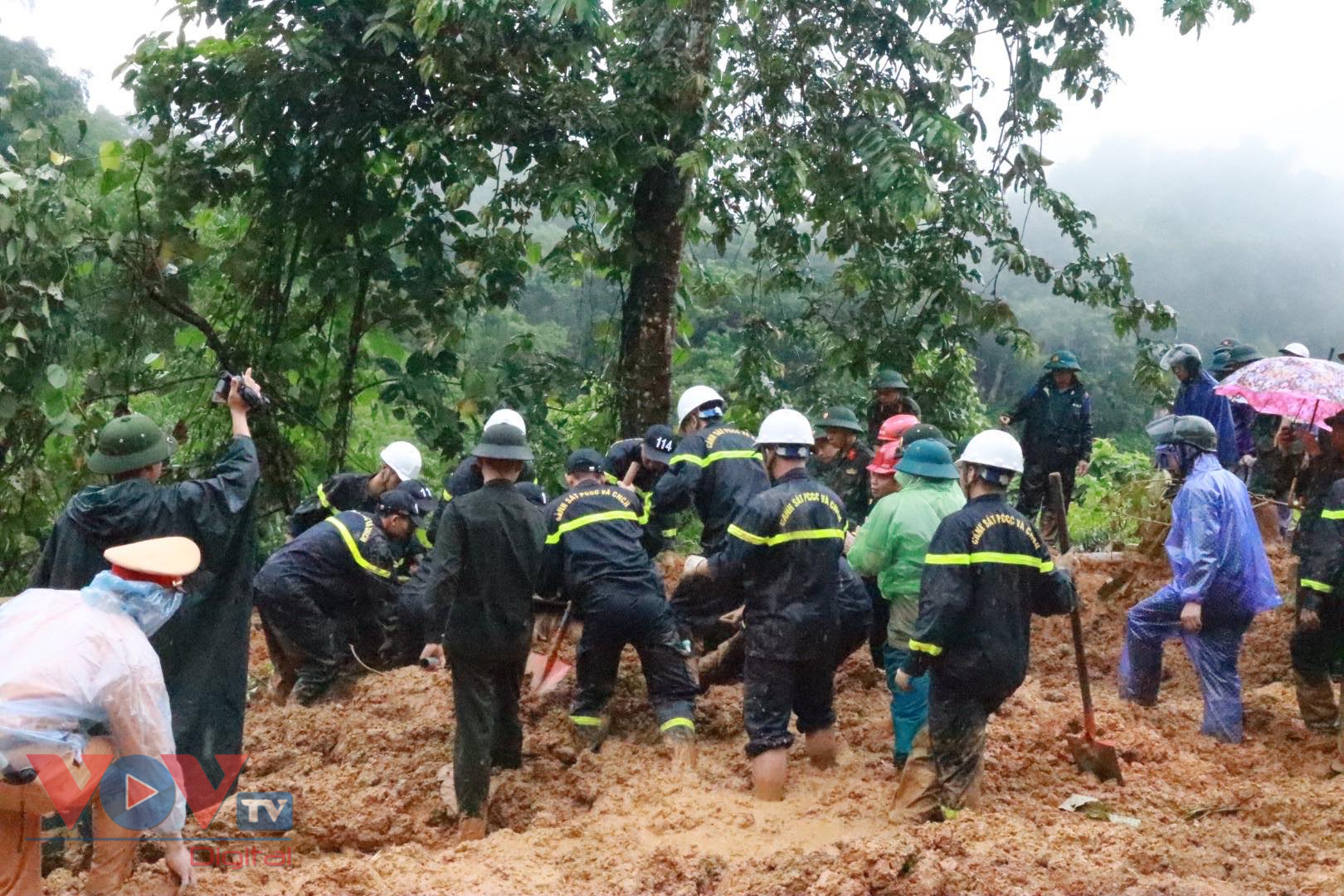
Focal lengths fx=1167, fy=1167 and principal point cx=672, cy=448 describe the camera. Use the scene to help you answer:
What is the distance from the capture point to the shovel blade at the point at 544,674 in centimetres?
718

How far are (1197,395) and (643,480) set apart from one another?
180 inches

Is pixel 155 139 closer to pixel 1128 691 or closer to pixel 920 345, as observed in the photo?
pixel 920 345

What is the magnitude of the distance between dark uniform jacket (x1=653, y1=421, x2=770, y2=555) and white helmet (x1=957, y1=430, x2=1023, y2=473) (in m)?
1.92

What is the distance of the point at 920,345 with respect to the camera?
9797 millimetres

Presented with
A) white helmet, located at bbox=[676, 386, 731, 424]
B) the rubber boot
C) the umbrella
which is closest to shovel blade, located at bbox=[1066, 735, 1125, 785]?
the rubber boot

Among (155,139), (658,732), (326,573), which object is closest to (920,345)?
(658,732)

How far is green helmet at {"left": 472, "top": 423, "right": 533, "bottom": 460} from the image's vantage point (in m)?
5.73

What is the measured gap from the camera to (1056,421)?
383 inches

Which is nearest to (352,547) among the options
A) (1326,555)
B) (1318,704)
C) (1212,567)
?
(1212,567)

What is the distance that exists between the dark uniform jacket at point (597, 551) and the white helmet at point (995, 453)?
207cm

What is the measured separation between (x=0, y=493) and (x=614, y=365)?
15.2 ft

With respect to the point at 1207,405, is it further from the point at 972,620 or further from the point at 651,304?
the point at 972,620

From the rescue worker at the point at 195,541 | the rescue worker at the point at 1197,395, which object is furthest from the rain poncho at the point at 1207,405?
the rescue worker at the point at 195,541

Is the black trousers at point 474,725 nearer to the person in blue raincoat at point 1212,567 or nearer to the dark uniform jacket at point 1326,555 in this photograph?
the person in blue raincoat at point 1212,567
